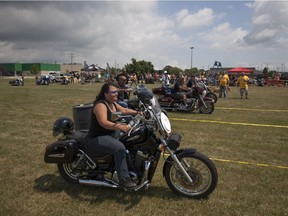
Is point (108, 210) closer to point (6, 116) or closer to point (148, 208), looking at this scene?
point (148, 208)

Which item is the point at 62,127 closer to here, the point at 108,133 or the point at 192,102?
the point at 108,133

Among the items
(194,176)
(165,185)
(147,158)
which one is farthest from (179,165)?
(165,185)

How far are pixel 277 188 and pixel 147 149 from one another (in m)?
2.26

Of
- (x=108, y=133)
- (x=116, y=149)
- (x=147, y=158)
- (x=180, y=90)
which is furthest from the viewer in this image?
(x=180, y=90)

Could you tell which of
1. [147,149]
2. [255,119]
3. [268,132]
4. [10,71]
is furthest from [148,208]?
[10,71]

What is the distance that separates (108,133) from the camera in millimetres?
4352

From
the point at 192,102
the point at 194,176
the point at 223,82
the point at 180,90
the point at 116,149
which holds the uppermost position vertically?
the point at 223,82

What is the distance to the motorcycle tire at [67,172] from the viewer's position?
4.71m

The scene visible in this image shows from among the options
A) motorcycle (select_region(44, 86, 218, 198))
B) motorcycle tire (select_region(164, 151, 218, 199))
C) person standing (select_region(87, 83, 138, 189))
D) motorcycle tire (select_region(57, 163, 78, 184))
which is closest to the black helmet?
motorcycle (select_region(44, 86, 218, 198))

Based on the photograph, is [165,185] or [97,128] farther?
[165,185]

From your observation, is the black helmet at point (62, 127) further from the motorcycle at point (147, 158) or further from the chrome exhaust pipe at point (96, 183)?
the chrome exhaust pipe at point (96, 183)

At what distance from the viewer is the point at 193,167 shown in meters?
4.24

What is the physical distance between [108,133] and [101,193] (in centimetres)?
97

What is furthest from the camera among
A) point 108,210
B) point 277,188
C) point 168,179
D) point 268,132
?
point 268,132
